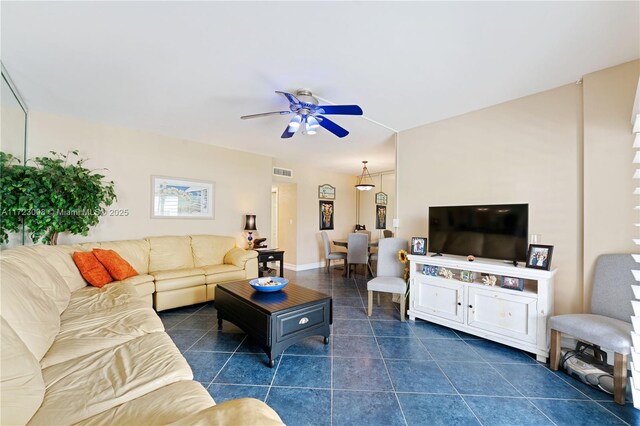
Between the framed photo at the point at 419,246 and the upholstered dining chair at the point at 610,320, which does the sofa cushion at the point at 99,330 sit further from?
the upholstered dining chair at the point at 610,320

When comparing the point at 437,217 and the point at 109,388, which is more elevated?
the point at 437,217

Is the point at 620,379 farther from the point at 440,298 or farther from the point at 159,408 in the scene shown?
the point at 159,408

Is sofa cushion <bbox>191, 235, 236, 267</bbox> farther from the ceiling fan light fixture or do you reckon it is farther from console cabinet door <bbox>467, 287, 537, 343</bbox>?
console cabinet door <bbox>467, 287, 537, 343</bbox>

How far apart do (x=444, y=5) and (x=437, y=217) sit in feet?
7.13

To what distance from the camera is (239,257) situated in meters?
4.05

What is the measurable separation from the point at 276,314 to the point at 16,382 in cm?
145

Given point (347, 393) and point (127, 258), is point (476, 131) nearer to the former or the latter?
point (347, 393)

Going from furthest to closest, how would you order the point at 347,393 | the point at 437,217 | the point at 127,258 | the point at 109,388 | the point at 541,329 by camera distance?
the point at 127,258
the point at 437,217
the point at 541,329
the point at 347,393
the point at 109,388

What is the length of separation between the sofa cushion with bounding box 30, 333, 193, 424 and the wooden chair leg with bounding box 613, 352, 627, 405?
8.99 ft

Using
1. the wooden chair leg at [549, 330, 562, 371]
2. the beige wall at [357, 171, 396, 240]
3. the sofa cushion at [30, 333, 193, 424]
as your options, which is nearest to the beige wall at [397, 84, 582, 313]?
the wooden chair leg at [549, 330, 562, 371]

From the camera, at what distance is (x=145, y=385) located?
3.80 feet

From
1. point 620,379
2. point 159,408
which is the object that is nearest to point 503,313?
point 620,379

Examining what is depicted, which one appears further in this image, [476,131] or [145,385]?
[476,131]

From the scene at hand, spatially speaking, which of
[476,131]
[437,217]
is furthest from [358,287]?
[476,131]
